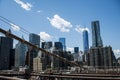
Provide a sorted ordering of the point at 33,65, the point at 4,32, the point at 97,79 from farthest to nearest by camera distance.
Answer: the point at 33,65 < the point at 4,32 < the point at 97,79

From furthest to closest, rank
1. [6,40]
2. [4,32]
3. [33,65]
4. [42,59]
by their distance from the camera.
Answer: [6,40], [33,65], [42,59], [4,32]

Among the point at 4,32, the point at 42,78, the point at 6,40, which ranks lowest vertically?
the point at 42,78

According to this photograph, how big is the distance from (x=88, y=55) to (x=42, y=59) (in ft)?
151

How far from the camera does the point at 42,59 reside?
13688cm

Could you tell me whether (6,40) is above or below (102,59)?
above

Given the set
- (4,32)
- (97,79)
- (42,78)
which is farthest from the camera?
(4,32)

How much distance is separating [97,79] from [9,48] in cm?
15056

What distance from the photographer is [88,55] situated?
545 ft

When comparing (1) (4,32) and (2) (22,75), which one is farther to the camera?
(1) (4,32)

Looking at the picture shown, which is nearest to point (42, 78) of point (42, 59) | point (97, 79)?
point (97, 79)

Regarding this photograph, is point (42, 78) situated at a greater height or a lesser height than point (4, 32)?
lesser

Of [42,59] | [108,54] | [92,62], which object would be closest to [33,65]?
[42,59]

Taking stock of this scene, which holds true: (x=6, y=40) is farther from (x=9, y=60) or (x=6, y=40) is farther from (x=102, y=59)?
(x=102, y=59)

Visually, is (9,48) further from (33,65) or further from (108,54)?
(108,54)
